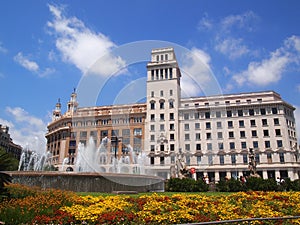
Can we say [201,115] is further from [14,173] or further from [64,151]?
[14,173]

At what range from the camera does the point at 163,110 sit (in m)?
70.8

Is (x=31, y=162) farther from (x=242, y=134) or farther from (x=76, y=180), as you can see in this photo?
(x=76, y=180)

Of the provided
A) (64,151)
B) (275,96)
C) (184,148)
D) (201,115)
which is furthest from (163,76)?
(64,151)

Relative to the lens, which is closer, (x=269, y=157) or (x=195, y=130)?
(x=269, y=157)

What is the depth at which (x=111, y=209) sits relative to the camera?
9.78 meters

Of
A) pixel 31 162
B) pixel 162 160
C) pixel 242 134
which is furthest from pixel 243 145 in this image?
pixel 31 162

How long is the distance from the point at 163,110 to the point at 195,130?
32.6 feet

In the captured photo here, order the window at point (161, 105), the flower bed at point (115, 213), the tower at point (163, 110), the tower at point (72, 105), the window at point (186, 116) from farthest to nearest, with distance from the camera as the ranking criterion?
the tower at point (72, 105) < the window at point (161, 105) < the window at point (186, 116) < the tower at point (163, 110) < the flower bed at point (115, 213)

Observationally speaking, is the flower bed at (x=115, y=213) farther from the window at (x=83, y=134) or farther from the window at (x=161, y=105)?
the window at (x=83, y=134)

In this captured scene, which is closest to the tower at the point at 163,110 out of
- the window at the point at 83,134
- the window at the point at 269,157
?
the window at the point at 83,134

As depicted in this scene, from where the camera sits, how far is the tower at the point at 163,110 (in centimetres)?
6719

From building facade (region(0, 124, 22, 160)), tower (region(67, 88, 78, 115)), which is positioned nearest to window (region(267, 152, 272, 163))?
tower (region(67, 88, 78, 115))

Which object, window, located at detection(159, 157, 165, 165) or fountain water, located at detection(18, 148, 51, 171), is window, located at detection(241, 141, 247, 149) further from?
fountain water, located at detection(18, 148, 51, 171)

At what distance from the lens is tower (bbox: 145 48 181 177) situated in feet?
220
